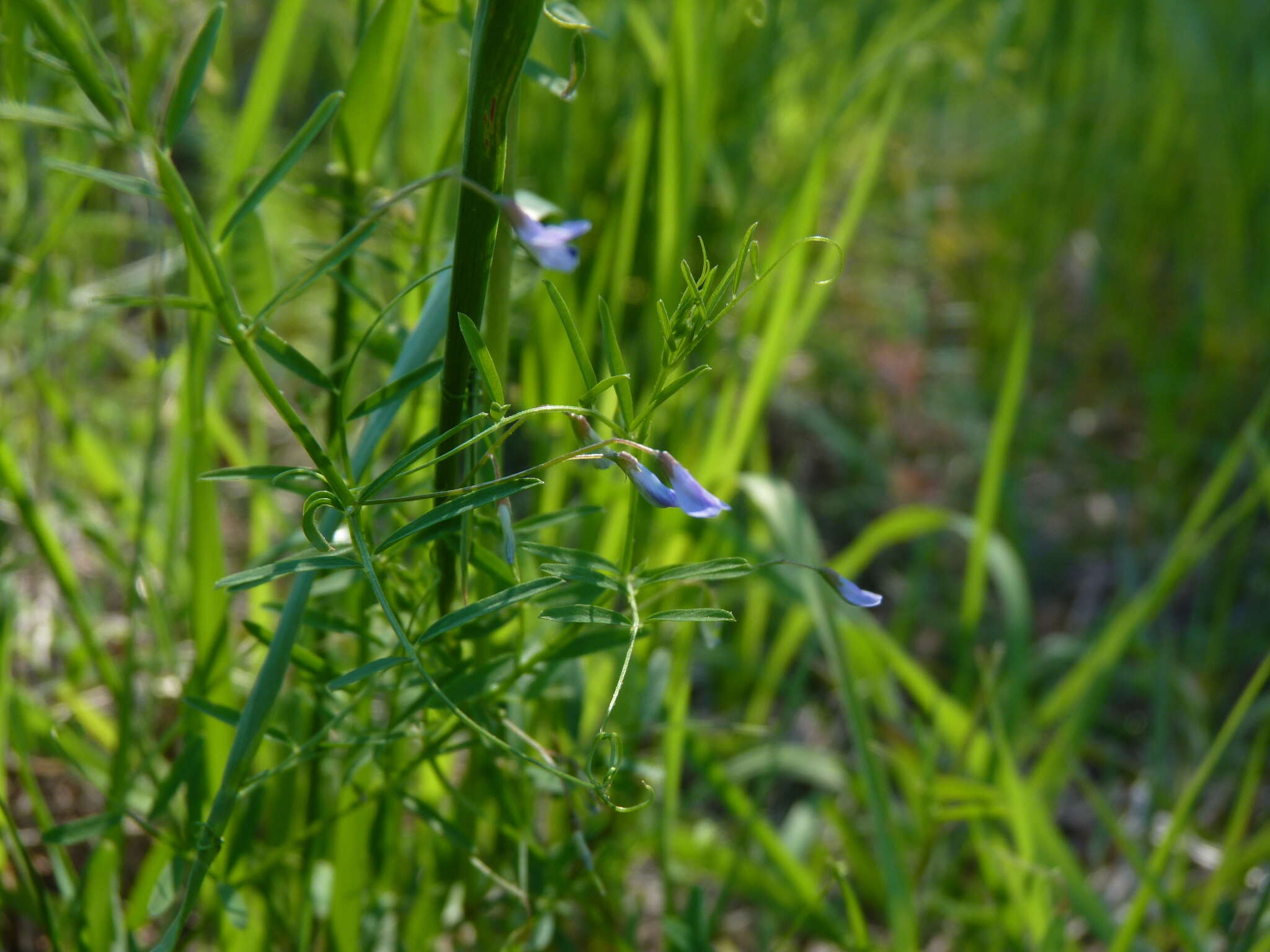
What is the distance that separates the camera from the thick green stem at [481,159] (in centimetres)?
44

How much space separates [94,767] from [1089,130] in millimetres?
1917

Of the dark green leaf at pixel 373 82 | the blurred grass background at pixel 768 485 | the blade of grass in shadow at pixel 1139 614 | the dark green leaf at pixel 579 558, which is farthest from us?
the blade of grass in shadow at pixel 1139 614

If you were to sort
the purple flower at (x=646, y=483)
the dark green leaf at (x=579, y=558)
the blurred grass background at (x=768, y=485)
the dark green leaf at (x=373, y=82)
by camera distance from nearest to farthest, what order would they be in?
1. the purple flower at (x=646, y=483)
2. the dark green leaf at (x=579, y=558)
3. the dark green leaf at (x=373, y=82)
4. the blurred grass background at (x=768, y=485)

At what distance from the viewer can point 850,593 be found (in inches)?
19.0

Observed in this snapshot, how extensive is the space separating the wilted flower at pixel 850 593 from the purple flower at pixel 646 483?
0.10 meters

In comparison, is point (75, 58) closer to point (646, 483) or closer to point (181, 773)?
point (646, 483)

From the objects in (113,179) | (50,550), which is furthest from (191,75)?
(50,550)

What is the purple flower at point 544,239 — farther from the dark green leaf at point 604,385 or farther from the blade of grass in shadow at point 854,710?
the blade of grass in shadow at point 854,710

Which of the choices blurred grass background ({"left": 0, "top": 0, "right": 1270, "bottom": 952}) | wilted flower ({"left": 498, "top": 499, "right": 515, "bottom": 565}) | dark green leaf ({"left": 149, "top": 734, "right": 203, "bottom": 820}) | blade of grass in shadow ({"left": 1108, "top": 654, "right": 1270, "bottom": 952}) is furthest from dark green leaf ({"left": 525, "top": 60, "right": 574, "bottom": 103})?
blade of grass in shadow ({"left": 1108, "top": 654, "right": 1270, "bottom": 952})

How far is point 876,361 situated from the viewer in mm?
1788

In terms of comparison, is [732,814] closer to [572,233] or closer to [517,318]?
[517,318]

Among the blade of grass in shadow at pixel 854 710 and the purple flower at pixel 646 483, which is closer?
the purple flower at pixel 646 483

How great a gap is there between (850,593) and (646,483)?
12 cm

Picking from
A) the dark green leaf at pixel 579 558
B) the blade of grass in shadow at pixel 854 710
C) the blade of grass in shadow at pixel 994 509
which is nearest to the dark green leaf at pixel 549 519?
the dark green leaf at pixel 579 558
